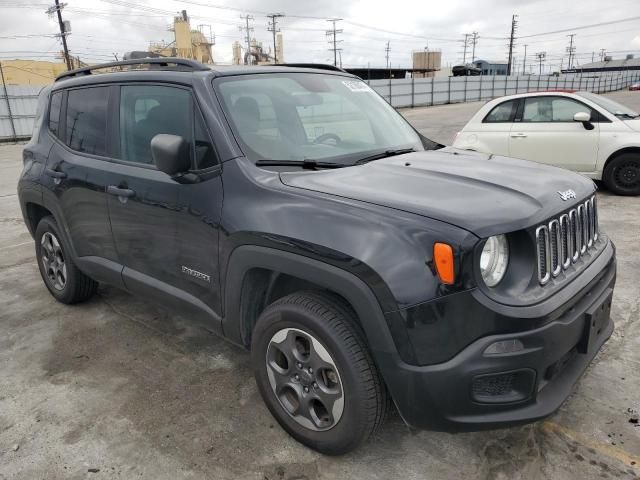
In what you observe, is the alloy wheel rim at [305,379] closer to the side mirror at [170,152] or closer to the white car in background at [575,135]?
the side mirror at [170,152]

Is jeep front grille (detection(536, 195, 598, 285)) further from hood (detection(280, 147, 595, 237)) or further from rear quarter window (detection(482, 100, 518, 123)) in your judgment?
rear quarter window (detection(482, 100, 518, 123))

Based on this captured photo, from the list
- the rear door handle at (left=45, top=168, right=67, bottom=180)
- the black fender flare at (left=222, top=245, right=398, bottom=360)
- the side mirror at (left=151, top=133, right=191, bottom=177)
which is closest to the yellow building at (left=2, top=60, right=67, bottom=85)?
the rear door handle at (left=45, top=168, right=67, bottom=180)

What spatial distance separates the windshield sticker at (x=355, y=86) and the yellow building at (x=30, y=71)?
136ft

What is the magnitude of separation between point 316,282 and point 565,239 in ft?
3.83

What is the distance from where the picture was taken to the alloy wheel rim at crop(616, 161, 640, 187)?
24.3 ft

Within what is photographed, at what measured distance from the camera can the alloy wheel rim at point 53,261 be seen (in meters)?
4.23

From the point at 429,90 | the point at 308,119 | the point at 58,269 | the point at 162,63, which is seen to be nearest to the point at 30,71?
the point at 429,90

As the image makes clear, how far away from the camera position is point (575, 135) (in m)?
7.55

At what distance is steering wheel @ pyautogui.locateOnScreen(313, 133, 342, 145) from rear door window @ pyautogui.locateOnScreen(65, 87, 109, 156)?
1491mm

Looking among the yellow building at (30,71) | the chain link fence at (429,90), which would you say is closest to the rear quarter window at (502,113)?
the chain link fence at (429,90)

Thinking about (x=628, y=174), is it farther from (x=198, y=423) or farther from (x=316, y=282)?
(x=198, y=423)

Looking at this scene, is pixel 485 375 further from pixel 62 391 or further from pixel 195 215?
pixel 62 391

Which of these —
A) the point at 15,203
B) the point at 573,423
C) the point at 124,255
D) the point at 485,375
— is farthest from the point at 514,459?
the point at 15,203

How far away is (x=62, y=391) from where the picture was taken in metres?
3.12
